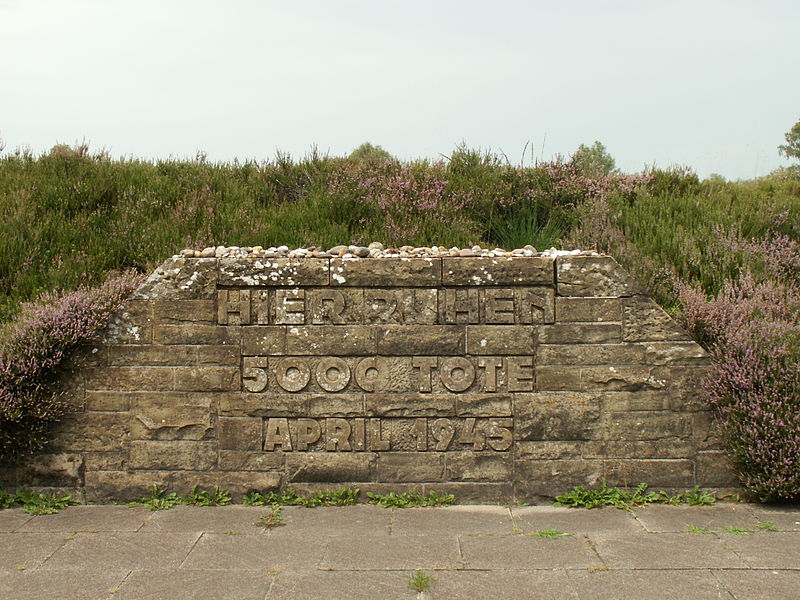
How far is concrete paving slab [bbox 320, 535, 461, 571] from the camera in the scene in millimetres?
3984

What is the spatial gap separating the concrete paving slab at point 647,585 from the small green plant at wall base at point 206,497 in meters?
2.49

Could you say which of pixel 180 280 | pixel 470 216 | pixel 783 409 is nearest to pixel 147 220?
pixel 180 280

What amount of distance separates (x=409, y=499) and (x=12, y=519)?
2.61m

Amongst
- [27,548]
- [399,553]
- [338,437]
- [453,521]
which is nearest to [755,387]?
[453,521]

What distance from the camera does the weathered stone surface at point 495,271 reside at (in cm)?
525

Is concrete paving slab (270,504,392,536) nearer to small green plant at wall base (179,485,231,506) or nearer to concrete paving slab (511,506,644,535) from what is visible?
small green plant at wall base (179,485,231,506)

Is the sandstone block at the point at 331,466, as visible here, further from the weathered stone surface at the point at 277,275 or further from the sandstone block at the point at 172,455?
the weathered stone surface at the point at 277,275

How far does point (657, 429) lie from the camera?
5.21 meters

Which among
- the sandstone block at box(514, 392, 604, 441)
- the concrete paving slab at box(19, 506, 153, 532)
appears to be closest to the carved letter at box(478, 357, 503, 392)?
the sandstone block at box(514, 392, 604, 441)

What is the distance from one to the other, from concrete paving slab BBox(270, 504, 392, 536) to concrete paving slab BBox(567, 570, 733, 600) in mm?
1318

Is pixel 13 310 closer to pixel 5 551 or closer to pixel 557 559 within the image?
pixel 5 551

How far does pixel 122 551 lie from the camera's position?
4.24m

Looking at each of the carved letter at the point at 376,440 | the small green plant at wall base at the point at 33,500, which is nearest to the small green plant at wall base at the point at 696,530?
the carved letter at the point at 376,440

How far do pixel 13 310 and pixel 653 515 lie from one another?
17.3 ft
